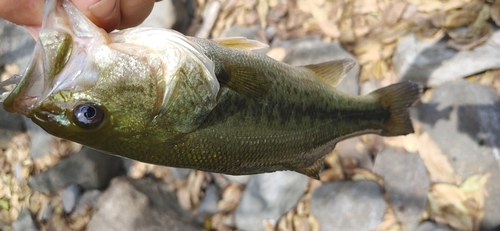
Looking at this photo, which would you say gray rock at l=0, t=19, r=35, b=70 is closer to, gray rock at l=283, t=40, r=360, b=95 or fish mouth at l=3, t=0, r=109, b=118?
gray rock at l=283, t=40, r=360, b=95

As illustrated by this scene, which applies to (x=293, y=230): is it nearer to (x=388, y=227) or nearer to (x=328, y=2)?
(x=388, y=227)

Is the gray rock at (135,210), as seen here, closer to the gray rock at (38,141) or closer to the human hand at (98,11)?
the gray rock at (38,141)

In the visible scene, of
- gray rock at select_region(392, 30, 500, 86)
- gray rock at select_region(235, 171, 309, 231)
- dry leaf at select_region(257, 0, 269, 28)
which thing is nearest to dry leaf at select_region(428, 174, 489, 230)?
gray rock at select_region(392, 30, 500, 86)

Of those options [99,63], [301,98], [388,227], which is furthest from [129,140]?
[388,227]

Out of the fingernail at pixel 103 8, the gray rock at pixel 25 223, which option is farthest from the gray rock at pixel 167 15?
the fingernail at pixel 103 8

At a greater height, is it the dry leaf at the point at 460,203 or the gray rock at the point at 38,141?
the dry leaf at the point at 460,203

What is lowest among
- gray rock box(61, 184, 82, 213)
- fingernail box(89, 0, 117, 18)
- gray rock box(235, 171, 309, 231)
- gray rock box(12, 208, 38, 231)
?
gray rock box(12, 208, 38, 231)
